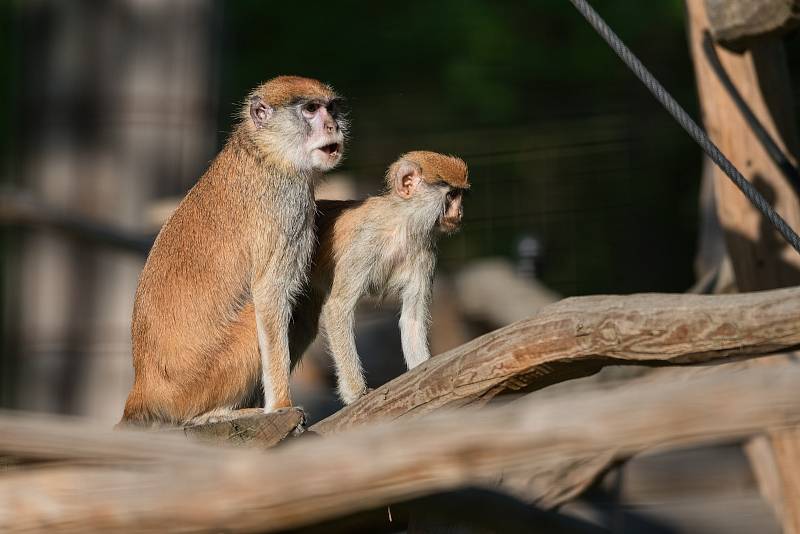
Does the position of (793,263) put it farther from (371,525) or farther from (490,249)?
(490,249)

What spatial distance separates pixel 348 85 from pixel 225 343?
561 cm

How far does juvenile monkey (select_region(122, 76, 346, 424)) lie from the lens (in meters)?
3.34

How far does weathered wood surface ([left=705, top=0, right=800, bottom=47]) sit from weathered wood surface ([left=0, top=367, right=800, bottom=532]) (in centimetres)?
195

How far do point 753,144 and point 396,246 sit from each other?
1343 millimetres

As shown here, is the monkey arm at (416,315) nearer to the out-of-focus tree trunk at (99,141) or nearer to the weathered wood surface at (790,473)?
the weathered wood surface at (790,473)

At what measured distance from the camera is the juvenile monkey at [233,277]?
334cm

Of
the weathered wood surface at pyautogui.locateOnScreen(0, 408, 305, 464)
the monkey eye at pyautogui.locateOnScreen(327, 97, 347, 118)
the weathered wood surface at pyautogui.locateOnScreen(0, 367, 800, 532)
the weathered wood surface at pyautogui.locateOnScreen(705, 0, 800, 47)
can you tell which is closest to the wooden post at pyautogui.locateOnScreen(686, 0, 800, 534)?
the weathered wood surface at pyautogui.locateOnScreen(705, 0, 800, 47)

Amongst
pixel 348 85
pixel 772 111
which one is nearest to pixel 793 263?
pixel 772 111

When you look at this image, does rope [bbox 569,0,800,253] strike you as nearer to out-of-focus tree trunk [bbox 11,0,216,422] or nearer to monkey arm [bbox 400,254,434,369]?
monkey arm [bbox 400,254,434,369]

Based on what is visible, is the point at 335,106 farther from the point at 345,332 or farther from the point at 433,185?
the point at 345,332

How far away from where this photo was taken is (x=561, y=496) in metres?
3.49

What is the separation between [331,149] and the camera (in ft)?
11.4

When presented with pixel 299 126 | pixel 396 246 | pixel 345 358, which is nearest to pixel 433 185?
pixel 396 246

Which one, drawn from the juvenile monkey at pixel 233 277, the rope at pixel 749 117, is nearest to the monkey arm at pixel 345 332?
the juvenile monkey at pixel 233 277
